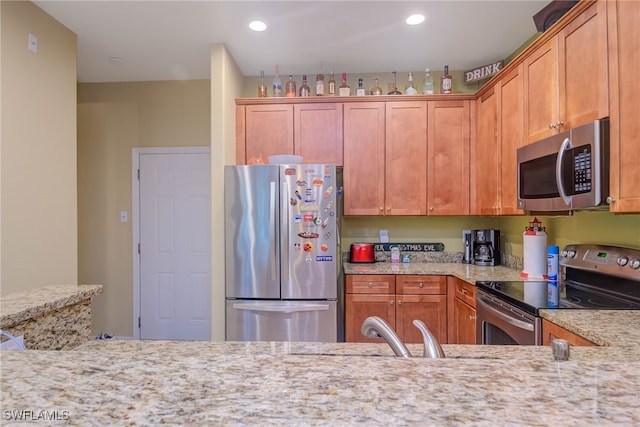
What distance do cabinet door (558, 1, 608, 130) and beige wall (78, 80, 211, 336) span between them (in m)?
3.01

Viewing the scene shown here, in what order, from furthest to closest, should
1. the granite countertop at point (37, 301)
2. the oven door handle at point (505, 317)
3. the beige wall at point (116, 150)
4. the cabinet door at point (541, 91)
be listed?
the beige wall at point (116, 150) < the cabinet door at point (541, 91) < the oven door handle at point (505, 317) < the granite countertop at point (37, 301)

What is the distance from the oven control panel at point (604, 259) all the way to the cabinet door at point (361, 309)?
1248mm

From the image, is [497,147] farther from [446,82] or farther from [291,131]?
[291,131]

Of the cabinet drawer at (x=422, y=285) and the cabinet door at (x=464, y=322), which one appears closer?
the cabinet door at (x=464, y=322)

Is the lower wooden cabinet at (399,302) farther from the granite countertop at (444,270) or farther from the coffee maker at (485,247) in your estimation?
the coffee maker at (485,247)

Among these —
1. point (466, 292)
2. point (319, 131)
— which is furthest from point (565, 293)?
point (319, 131)

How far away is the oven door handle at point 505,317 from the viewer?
1.60 meters

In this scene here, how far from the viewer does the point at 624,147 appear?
1.40 metres

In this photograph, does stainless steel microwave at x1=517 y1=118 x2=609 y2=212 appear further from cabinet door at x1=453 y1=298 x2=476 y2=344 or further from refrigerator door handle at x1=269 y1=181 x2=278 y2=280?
refrigerator door handle at x1=269 y1=181 x2=278 y2=280

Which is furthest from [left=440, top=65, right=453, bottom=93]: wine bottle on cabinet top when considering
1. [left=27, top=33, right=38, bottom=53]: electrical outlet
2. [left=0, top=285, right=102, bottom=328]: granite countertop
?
[left=27, top=33, right=38, bottom=53]: electrical outlet

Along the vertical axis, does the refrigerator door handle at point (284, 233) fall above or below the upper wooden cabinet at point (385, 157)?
below

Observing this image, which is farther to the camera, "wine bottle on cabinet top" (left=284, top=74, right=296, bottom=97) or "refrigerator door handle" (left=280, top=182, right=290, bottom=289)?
"wine bottle on cabinet top" (left=284, top=74, right=296, bottom=97)

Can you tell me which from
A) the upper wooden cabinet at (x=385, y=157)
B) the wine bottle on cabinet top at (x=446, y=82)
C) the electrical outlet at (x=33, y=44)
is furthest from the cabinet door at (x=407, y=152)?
the electrical outlet at (x=33, y=44)

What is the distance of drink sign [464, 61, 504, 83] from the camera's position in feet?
9.63
